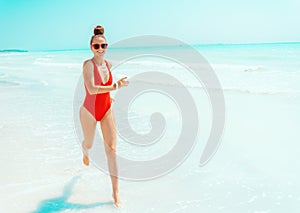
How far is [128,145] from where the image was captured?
5.36 m

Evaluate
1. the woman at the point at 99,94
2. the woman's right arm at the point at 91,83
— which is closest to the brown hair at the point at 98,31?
the woman at the point at 99,94

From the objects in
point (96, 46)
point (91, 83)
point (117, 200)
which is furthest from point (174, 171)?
point (96, 46)

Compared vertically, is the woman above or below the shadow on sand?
above

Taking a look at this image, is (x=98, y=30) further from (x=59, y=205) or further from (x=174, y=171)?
(x=174, y=171)

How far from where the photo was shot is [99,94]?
3.15m

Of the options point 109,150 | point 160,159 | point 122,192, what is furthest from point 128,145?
point 109,150

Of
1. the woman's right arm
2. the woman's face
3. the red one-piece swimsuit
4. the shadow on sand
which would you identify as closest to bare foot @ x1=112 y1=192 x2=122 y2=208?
the shadow on sand

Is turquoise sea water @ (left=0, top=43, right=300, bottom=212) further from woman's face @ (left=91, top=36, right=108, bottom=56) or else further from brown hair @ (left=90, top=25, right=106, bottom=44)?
brown hair @ (left=90, top=25, right=106, bottom=44)

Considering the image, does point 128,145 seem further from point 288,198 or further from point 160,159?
point 288,198

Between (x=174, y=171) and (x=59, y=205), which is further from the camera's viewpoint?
(x=174, y=171)

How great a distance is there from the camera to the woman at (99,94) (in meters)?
2.97

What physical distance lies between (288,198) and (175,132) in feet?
9.25

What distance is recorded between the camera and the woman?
2.97 meters

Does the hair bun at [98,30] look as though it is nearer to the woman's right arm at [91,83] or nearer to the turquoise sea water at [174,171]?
the woman's right arm at [91,83]
